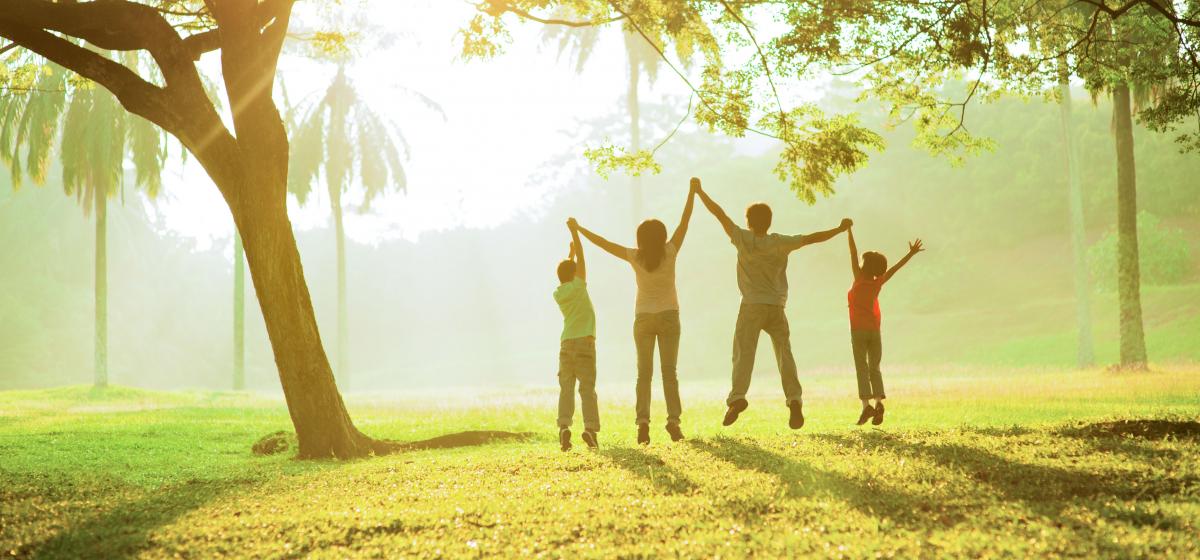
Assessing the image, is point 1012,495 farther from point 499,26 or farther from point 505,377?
point 505,377

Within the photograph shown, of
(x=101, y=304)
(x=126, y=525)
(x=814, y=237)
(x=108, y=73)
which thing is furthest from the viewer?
Answer: (x=101, y=304)

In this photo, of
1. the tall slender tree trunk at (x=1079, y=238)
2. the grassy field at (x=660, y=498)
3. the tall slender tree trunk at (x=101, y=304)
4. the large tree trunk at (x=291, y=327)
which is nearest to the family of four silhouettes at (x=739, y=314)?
the grassy field at (x=660, y=498)

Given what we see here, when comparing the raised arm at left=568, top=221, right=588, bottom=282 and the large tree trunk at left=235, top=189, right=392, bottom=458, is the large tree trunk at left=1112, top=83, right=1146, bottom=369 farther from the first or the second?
the large tree trunk at left=235, top=189, right=392, bottom=458

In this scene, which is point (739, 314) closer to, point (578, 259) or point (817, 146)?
point (578, 259)

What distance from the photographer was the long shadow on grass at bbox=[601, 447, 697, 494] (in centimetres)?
720

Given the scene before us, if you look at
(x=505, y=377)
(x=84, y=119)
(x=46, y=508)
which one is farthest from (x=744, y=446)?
(x=505, y=377)

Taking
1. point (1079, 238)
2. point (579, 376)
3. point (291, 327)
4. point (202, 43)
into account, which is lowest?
point (579, 376)

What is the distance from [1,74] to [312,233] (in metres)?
66.7

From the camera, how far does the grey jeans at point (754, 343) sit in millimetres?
9078

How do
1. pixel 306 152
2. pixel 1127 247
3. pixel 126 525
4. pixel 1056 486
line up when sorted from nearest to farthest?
1. pixel 1056 486
2. pixel 126 525
3. pixel 1127 247
4. pixel 306 152

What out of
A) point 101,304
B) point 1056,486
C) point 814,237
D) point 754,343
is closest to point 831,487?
point 1056,486

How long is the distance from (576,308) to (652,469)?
2112 mm

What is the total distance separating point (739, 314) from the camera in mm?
8820

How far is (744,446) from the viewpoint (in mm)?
9102
